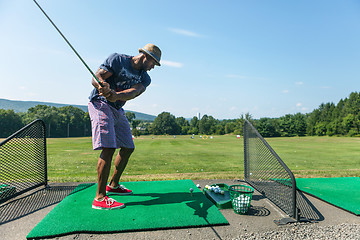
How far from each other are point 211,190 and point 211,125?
99177 millimetres

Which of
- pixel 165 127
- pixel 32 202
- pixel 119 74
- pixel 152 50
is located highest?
pixel 165 127

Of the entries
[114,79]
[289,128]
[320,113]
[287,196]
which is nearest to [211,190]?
[287,196]

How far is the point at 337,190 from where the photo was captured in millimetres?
4719

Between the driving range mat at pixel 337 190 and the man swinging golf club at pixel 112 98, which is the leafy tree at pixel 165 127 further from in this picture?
the man swinging golf club at pixel 112 98

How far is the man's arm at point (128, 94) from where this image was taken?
3364 mm

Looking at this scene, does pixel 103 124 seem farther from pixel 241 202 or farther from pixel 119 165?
pixel 241 202

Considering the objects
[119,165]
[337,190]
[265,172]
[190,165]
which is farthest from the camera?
[190,165]

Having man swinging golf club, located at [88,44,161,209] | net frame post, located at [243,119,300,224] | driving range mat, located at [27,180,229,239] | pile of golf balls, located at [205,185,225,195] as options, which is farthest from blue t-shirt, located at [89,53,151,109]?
net frame post, located at [243,119,300,224]

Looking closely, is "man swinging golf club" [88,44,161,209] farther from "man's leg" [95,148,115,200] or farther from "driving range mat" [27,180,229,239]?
"driving range mat" [27,180,229,239]

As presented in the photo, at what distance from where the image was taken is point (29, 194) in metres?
4.29

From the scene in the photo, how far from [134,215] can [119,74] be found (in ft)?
6.88

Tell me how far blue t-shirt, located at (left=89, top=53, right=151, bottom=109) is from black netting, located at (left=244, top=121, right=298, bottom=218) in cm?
240

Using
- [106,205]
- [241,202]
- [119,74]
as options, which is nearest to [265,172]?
[241,202]

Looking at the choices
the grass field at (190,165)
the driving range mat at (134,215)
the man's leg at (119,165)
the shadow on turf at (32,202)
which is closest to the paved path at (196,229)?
the shadow on turf at (32,202)
